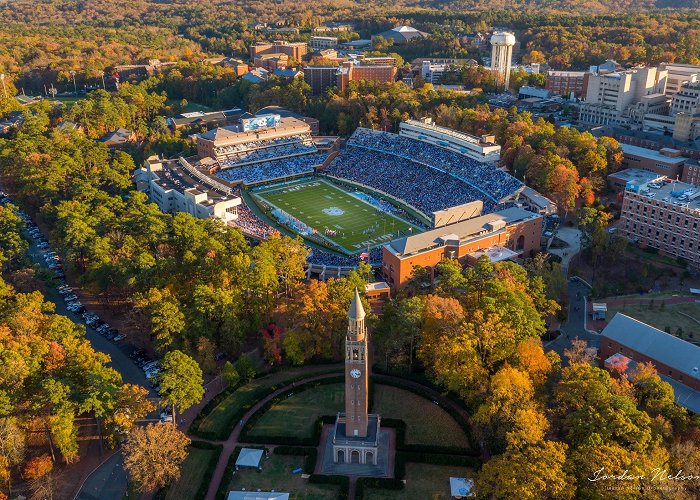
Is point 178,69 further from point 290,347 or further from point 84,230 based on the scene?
point 290,347

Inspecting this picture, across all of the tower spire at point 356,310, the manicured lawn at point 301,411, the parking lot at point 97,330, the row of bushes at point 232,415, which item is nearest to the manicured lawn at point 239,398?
the row of bushes at point 232,415

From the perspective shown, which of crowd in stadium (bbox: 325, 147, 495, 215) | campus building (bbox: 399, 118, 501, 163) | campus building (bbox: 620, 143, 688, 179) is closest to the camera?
campus building (bbox: 620, 143, 688, 179)

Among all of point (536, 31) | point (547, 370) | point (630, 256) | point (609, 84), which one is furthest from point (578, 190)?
point (536, 31)

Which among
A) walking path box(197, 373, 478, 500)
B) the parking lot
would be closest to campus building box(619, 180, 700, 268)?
walking path box(197, 373, 478, 500)

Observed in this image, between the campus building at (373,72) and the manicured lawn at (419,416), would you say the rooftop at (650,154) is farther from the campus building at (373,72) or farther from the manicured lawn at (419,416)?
the campus building at (373,72)

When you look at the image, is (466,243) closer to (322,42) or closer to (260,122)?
(260,122)

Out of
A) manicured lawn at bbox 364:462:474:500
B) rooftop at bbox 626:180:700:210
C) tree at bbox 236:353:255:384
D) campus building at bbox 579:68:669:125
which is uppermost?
campus building at bbox 579:68:669:125

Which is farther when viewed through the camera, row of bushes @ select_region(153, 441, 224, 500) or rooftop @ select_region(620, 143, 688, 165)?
rooftop @ select_region(620, 143, 688, 165)

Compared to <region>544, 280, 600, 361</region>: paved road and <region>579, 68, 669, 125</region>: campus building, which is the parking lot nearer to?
<region>544, 280, 600, 361</region>: paved road
